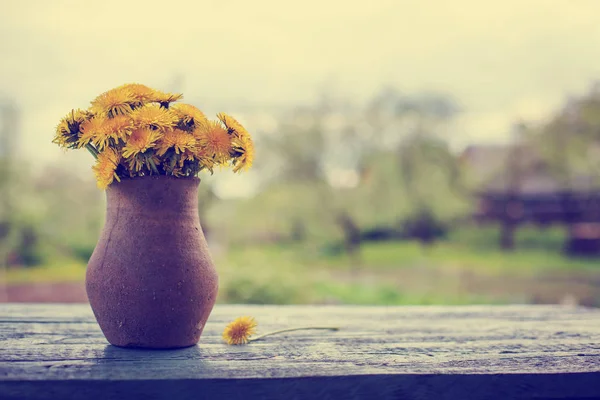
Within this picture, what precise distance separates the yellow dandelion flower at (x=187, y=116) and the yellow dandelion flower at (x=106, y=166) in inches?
6.3

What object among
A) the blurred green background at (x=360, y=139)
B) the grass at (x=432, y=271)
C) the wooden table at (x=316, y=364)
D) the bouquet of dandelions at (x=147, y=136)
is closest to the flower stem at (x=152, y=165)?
the bouquet of dandelions at (x=147, y=136)

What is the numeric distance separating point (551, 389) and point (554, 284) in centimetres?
877

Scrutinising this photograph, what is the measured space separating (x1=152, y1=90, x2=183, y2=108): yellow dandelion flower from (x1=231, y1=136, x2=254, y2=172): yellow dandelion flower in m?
0.17

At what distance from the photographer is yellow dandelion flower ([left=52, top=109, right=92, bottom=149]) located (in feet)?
4.61

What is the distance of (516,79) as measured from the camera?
1031 cm

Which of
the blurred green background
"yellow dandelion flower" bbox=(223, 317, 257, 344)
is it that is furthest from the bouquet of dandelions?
the blurred green background

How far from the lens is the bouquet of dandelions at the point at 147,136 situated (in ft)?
4.46

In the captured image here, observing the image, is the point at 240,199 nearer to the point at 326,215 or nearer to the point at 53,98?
the point at 326,215

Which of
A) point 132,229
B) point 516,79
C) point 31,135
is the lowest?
point 132,229

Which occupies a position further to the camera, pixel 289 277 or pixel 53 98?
pixel 53 98

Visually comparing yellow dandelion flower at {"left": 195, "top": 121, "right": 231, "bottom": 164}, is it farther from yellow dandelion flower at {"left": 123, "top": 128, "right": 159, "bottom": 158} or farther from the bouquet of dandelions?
yellow dandelion flower at {"left": 123, "top": 128, "right": 159, "bottom": 158}

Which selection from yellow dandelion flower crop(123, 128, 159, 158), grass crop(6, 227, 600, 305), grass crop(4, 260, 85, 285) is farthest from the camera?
grass crop(4, 260, 85, 285)

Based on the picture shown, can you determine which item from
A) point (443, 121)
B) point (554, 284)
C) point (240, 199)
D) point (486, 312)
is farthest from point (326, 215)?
point (486, 312)

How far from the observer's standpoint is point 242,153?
4.77 feet
